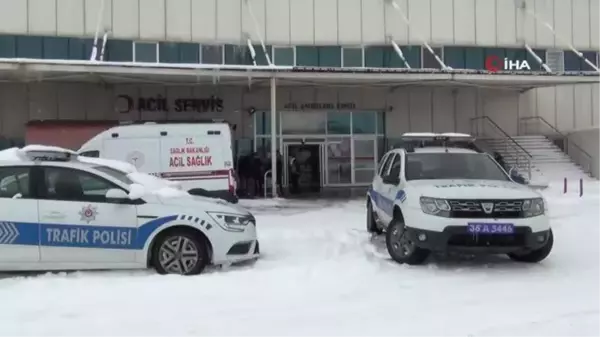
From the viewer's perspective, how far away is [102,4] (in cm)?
2380

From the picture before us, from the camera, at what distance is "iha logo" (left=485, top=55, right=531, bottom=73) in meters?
26.8

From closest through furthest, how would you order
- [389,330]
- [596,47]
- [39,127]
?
[389,330] → [39,127] → [596,47]

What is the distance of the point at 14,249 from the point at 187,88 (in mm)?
17699

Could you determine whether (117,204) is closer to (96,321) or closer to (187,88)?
(96,321)

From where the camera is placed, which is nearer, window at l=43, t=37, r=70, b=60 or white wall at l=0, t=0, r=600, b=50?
window at l=43, t=37, r=70, b=60

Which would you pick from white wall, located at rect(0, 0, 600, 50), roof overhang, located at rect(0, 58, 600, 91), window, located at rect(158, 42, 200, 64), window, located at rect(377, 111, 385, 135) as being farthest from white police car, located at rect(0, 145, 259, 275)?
window, located at rect(377, 111, 385, 135)

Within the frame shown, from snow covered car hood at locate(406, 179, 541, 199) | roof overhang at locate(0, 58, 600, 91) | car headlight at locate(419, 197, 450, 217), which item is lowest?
car headlight at locate(419, 197, 450, 217)

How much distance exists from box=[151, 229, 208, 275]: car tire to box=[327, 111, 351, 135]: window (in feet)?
60.2

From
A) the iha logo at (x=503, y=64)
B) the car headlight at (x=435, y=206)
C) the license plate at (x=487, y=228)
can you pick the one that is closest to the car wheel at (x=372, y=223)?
the car headlight at (x=435, y=206)

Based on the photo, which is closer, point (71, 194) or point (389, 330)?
point (389, 330)

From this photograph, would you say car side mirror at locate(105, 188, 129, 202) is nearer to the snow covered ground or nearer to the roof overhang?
the snow covered ground

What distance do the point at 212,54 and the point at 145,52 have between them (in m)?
2.64

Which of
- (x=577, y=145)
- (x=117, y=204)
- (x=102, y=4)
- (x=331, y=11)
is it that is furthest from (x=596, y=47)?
(x=117, y=204)

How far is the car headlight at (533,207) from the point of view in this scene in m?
7.66
